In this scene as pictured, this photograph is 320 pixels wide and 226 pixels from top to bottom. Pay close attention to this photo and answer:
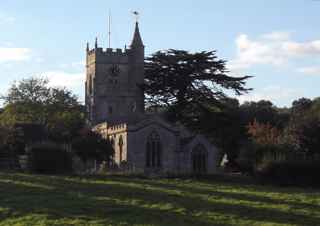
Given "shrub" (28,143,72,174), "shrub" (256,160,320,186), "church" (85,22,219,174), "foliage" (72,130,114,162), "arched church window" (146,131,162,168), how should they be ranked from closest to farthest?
"shrub" (256,160,320,186) → "shrub" (28,143,72,174) → "foliage" (72,130,114,162) → "church" (85,22,219,174) → "arched church window" (146,131,162,168)

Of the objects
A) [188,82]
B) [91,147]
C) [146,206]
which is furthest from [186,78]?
[146,206]

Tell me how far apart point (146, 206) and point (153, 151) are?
4400 centimetres

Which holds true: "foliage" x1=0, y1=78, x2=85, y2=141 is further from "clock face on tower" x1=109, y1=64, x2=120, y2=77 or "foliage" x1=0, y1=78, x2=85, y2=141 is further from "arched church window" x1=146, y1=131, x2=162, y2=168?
"arched church window" x1=146, y1=131, x2=162, y2=168

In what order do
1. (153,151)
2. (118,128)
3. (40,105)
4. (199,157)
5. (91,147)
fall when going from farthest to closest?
(40,105)
(118,128)
(199,157)
(153,151)
(91,147)

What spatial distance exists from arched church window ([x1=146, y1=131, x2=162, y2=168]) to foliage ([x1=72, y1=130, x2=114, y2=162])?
297 inches

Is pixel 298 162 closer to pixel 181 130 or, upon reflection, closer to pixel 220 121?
pixel 181 130

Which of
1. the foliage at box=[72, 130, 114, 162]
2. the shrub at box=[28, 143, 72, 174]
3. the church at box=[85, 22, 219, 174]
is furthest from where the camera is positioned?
the church at box=[85, 22, 219, 174]

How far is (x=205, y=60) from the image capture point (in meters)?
74.6

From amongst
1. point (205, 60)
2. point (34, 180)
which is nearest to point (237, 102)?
point (205, 60)

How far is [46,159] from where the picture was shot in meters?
41.3

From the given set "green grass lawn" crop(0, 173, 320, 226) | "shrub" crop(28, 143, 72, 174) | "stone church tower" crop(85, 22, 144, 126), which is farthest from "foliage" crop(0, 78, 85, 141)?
"green grass lawn" crop(0, 173, 320, 226)

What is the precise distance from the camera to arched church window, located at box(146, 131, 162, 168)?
6625 cm

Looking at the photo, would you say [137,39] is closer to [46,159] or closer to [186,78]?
[186,78]

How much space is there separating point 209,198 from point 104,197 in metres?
3.60
